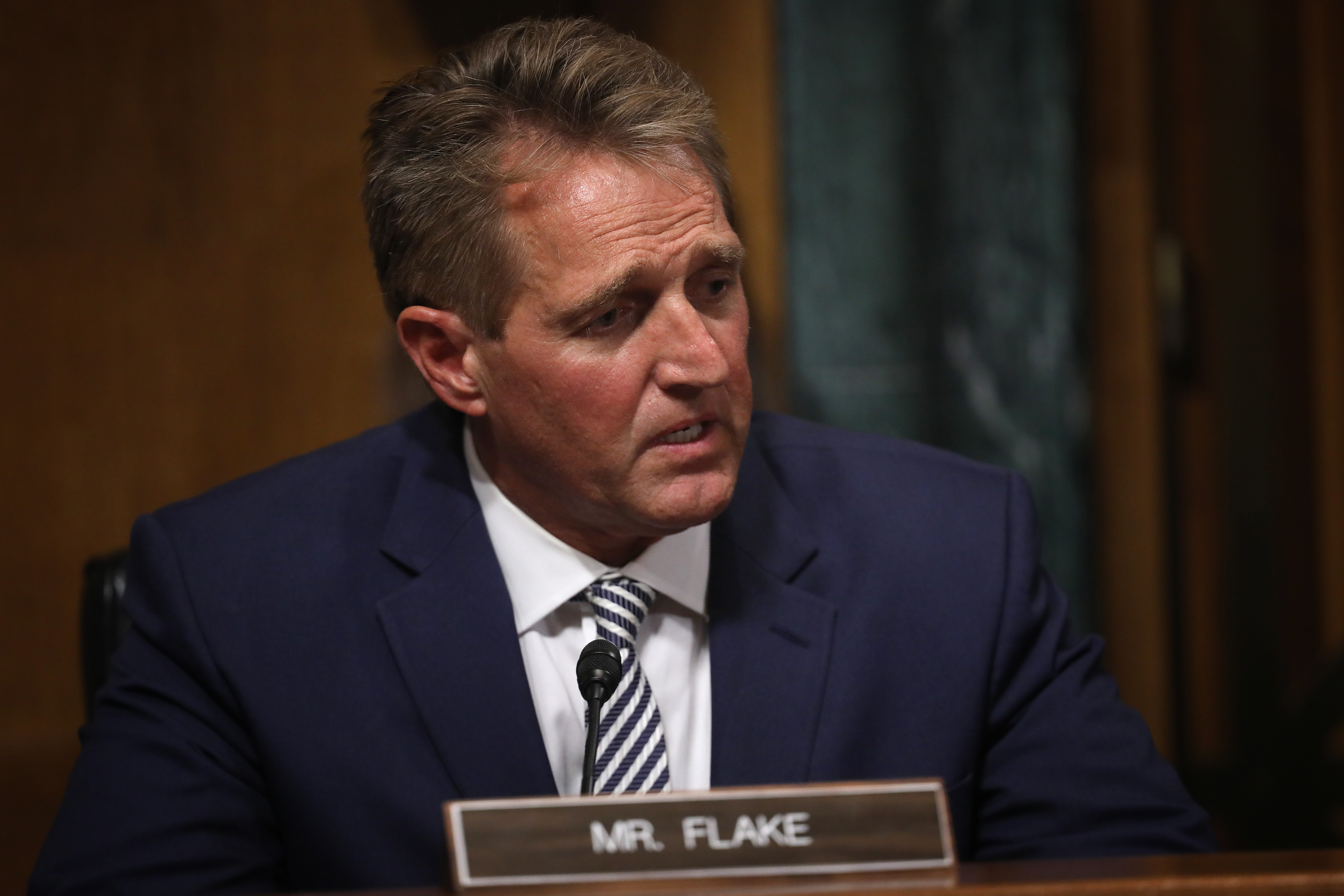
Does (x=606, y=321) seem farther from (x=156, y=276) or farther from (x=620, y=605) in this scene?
(x=156, y=276)

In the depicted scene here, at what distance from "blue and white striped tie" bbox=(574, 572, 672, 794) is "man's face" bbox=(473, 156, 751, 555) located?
13cm

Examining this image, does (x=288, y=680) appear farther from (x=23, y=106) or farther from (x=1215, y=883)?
(x=23, y=106)

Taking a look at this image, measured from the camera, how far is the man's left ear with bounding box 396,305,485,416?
1545 millimetres

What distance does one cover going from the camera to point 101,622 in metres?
1.63

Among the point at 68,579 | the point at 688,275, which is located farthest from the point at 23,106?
the point at 688,275

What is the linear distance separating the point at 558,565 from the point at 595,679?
36 centimetres

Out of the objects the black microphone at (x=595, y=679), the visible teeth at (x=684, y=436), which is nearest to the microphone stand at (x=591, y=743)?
the black microphone at (x=595, y=679)

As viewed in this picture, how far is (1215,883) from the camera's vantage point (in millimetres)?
844

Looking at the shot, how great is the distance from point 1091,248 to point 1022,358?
12.4 inches

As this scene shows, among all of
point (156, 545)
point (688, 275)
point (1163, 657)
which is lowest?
point (1163, 657)

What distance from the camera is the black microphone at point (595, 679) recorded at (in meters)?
1.16

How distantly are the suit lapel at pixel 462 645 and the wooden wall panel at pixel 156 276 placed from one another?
1.27 metres

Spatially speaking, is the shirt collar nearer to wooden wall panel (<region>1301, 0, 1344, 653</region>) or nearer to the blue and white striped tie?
the blue and white striped tie

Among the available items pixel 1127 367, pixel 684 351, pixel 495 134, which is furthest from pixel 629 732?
pixel 1127 367
